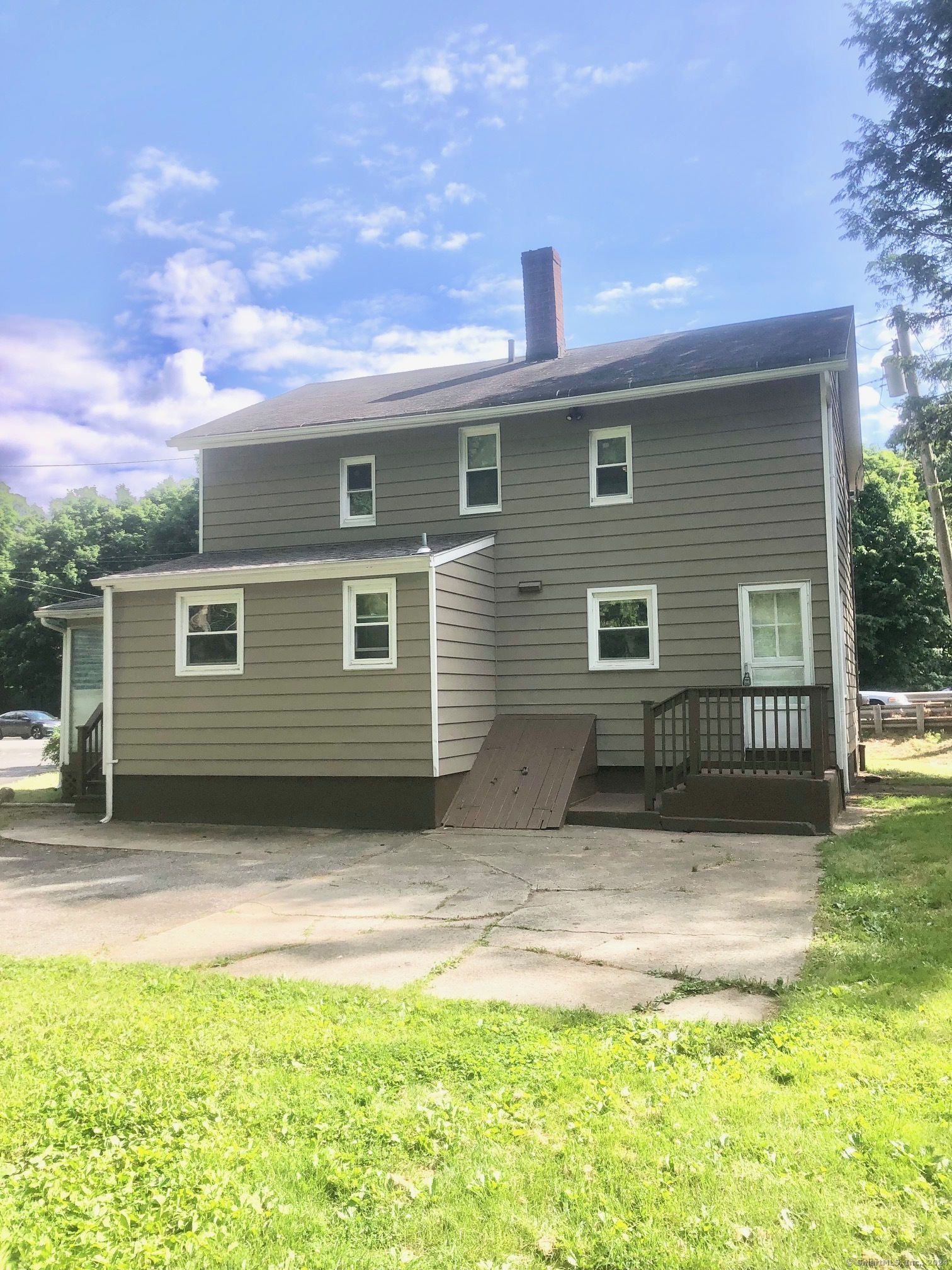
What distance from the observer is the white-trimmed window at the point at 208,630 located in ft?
40.8

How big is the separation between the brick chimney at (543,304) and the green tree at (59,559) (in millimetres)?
28232

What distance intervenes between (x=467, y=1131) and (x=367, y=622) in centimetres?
902

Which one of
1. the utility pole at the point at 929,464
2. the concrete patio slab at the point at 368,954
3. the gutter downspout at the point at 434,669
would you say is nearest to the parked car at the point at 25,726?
the gutter downspout at the point at 434,669

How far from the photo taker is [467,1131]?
321 cm

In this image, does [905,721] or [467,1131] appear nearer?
[467,1131]

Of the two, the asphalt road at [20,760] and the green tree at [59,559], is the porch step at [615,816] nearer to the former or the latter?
the asphalt road at [20,760]

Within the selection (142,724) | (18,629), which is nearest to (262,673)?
(142,724)

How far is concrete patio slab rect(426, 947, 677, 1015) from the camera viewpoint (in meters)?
4.73

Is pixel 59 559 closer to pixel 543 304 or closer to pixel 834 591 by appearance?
pixel 543 304

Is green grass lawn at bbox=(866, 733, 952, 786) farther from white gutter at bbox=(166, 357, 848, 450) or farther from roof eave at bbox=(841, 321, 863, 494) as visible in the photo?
white gutter at bbox=(166, 357, 848, 450)

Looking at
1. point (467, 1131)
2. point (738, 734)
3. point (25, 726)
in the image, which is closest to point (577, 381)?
point (738, 734)

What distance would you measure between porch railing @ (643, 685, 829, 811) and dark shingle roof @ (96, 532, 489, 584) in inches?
144

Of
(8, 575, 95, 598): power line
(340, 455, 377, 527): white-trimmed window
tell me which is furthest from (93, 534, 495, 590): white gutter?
(8, 575, 95, 598): power line

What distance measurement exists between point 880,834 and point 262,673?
7.75 metres
